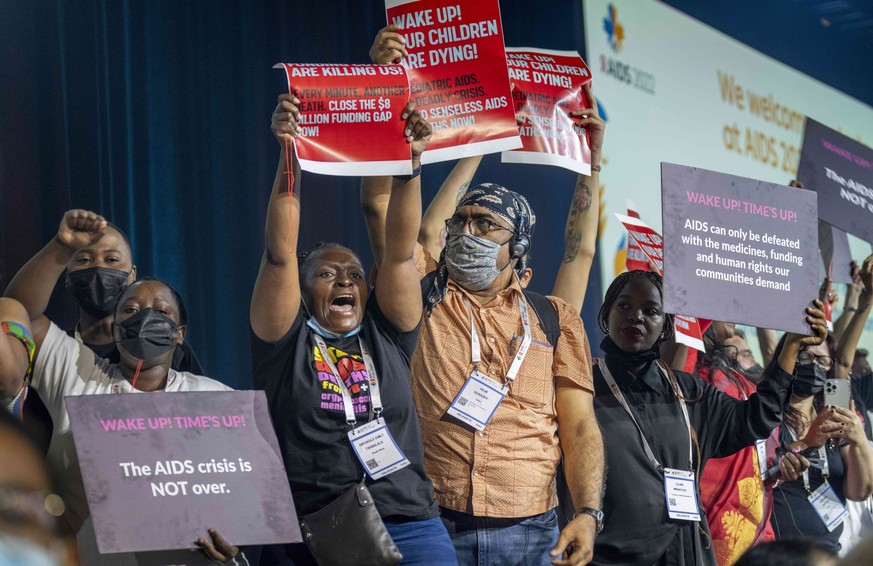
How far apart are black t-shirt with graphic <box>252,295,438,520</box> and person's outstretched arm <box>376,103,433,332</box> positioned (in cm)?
8

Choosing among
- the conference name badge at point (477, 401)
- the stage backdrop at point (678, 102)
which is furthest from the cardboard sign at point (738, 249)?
the stage backdrop at point (678, 102)

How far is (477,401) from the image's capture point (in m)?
3.08

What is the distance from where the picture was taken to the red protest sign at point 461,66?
11.1ft

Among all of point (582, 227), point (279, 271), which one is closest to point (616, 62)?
point (582, 227)

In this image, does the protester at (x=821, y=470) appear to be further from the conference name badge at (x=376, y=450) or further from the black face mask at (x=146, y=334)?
the black face mask at (x=146, y=334)

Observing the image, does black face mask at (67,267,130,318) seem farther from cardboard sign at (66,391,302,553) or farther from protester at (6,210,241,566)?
cardboard sign at (66,391,302,553)

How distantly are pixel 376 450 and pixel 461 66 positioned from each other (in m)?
1.22

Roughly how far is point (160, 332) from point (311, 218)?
189 centimetres

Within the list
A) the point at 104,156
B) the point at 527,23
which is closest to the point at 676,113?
the point at 527,23

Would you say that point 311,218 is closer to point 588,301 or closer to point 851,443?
point 588,301

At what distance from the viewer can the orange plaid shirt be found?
305cm

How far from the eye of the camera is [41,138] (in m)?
3.91

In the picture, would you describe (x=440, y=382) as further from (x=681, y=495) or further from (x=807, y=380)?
(x=807, y=380)

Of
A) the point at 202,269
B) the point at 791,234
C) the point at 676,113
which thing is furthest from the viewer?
the point at 676,113
